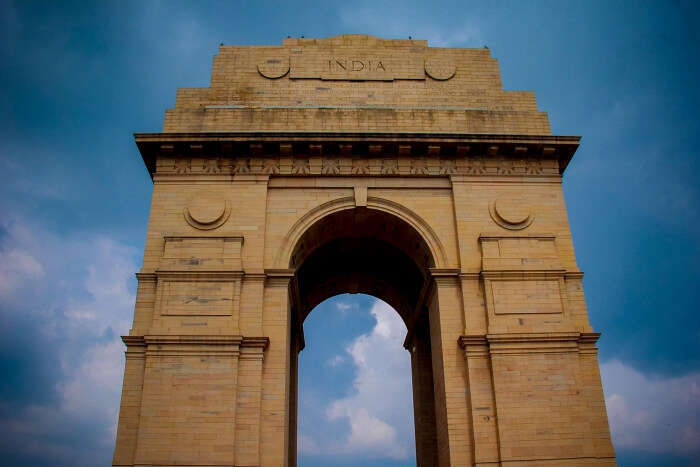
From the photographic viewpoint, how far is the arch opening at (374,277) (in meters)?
23.1

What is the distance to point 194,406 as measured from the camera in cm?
1855

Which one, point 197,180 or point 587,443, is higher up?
point 197,180

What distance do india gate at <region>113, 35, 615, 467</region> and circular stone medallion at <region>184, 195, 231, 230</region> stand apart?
67 mm

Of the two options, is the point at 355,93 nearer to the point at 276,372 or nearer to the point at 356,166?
the point at 356,166

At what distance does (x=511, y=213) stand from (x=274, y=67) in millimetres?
11749

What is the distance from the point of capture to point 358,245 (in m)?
27.3

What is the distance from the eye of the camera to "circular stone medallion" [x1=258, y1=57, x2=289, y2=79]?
986 inches

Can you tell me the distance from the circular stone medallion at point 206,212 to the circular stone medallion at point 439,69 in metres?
10.5

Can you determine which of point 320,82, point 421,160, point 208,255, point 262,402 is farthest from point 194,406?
point 320,82

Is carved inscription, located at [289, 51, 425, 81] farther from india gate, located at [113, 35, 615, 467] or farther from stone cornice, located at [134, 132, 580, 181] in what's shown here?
stone cornice, located at [134, 132, 580, 181]

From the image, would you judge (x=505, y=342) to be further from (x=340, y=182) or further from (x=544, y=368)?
(x=340, y=182)

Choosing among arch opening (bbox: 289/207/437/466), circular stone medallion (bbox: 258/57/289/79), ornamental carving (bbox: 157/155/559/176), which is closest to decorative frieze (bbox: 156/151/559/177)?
ornamental carving (bbox: 157/155/559/176)

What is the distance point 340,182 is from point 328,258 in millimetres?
6354

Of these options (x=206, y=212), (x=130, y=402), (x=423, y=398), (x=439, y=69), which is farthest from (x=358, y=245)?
(x=130, y=402)
